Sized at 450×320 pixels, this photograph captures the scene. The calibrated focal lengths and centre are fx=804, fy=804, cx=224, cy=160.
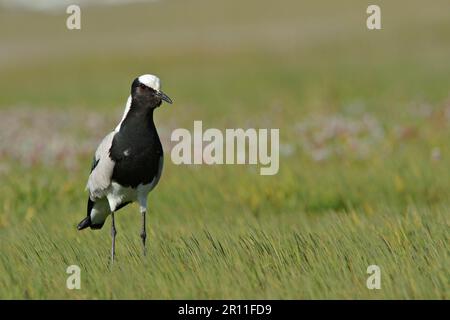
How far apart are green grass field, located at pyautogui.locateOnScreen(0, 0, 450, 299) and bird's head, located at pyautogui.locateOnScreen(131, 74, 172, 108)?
126 centimetres

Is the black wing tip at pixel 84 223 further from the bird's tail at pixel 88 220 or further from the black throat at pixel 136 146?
the black throat at pixel 136 146

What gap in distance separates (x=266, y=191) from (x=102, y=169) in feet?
11.6

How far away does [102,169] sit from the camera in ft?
23.7

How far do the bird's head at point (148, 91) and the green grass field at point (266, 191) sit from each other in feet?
4.14

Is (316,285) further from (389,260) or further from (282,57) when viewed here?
(282,57)

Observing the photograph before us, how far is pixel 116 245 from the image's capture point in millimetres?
7410

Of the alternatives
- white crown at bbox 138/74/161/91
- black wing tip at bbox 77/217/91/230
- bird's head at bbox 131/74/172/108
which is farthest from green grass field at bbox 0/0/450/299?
white crown at bbox 138/74/161/91

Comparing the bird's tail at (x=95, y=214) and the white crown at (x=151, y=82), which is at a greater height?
the white crown at (x=151, y=82)

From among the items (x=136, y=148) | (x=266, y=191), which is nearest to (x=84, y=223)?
(x=136, y=148)

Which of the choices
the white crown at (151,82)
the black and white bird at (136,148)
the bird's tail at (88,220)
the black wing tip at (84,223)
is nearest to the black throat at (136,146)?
the black and white bird at (136,148)

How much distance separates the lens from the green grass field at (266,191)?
5816 mm

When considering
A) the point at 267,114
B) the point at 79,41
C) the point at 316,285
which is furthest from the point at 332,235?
the point at 79,41

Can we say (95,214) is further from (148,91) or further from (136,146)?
(148,91)

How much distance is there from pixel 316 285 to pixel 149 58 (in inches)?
1146
